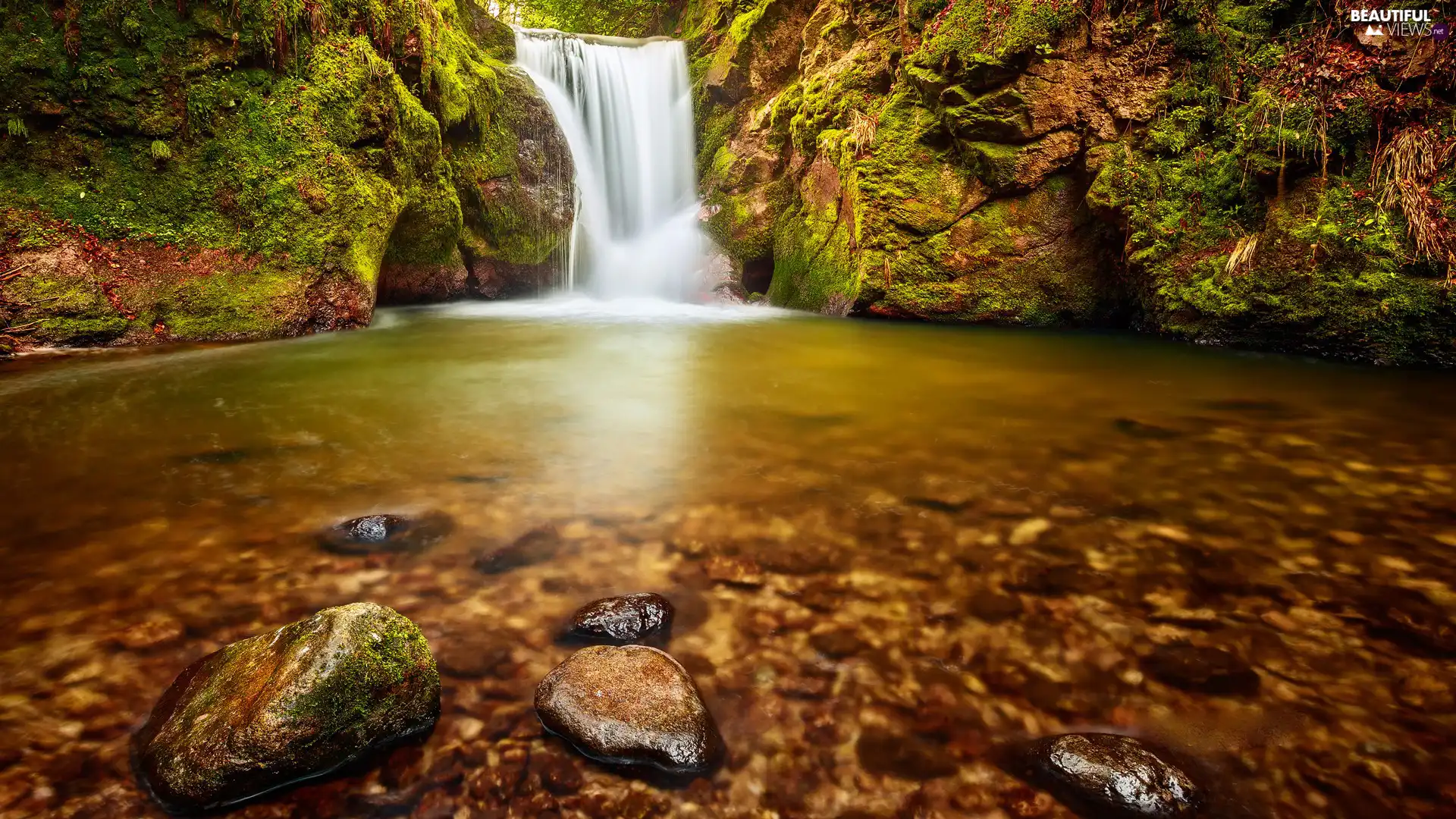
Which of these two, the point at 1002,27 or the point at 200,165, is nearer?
the point at 200,165

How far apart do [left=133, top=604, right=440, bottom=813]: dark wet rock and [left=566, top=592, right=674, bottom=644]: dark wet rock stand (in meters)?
0.51

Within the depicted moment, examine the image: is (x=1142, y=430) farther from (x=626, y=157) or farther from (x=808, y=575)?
(x=626, y=157)

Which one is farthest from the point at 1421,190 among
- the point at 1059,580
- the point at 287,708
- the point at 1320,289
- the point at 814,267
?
the point at 287,708

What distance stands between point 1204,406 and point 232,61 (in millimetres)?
10763

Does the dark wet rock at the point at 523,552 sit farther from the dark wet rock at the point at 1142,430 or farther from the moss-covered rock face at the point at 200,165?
the moss-covered rock face at the point at 200,165

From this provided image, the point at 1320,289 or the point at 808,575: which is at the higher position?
the point at 1320,289

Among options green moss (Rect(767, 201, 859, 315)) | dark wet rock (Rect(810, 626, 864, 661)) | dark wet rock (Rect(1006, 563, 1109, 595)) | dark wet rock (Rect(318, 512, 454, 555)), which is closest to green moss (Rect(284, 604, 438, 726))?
dark wet rock (Rect(318, 512, 454, 555))

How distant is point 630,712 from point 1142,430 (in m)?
4.04

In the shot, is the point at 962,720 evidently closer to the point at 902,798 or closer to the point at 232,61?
the point at 902,798

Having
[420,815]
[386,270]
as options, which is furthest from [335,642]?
[386,270]

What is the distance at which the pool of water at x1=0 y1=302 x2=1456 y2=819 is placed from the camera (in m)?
1.70

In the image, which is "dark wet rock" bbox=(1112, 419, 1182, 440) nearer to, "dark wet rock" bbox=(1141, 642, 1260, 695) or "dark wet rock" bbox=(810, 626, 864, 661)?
"dark wet rock" bbox=(1141, 642, 1260, 695)

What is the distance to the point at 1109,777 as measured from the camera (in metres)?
1.62

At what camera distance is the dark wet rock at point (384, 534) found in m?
2.79
